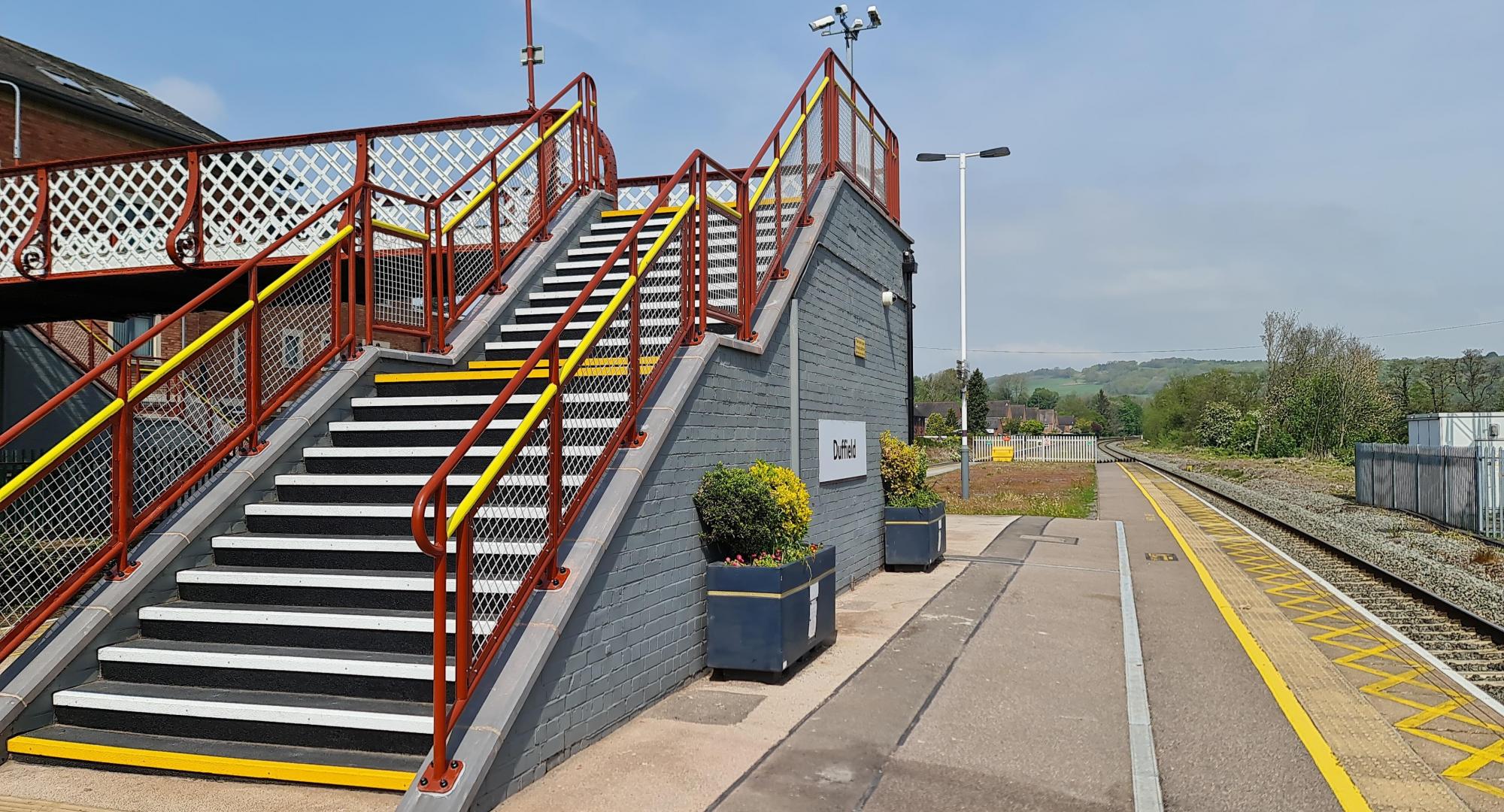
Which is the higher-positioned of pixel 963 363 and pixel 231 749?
pixel 963 363

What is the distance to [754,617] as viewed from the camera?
6.22m

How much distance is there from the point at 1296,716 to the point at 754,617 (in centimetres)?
335

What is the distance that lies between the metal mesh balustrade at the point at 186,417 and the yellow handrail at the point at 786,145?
359cm

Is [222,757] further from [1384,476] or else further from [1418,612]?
[1384,476]

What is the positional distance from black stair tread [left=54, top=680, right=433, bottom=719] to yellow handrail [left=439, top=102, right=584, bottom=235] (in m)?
4.46

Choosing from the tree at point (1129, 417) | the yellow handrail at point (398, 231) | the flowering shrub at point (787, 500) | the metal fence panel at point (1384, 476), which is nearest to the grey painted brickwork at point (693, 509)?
the flowering shrub at point (787, 500)

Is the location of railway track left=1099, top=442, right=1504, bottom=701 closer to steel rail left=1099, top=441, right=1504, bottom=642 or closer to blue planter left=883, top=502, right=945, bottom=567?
steel rail left=1099, top=441, right=1504, bottom=642

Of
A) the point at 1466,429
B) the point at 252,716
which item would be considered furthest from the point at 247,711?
the point at 1466,429

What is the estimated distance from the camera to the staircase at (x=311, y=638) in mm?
4352

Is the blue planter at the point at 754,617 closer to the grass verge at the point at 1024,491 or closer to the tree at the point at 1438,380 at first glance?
the grass verge at the point at 1024,491

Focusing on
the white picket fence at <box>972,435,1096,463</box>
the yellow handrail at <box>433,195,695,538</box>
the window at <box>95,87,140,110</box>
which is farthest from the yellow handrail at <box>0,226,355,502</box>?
the white picket fence at <box>972,435,1096,463</box>

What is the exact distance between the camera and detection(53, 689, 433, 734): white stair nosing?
14.0ft

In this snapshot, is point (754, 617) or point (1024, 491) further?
point (1024, 491)

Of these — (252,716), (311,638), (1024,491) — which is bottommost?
(1024,491)
